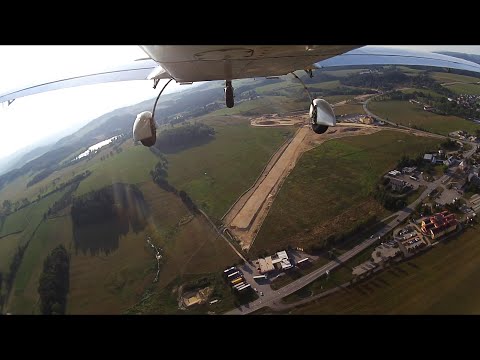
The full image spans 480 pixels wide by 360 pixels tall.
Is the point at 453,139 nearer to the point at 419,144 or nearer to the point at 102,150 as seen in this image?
the point at 419,144

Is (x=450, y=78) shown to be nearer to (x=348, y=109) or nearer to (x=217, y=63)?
(x=348, y=109)

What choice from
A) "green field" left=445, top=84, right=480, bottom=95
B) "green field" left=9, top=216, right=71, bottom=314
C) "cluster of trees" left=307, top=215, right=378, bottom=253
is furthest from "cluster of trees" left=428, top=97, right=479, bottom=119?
"green field" left=9, top=216, right=71, bottom=314

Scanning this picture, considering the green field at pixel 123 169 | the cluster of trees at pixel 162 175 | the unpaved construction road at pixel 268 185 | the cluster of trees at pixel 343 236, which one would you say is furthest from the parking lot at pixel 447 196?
the green field at pixel 123 169

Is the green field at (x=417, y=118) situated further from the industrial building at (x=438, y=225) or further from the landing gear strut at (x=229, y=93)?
the landing gear strut at (x=229, y=93)

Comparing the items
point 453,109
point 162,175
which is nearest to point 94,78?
point 162,175

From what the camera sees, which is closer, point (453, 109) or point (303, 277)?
point (303, 277)

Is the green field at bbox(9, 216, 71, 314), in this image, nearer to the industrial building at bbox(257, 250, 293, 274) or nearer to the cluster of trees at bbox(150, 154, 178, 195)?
the cluster of trees at bbox(150, 154, 178, 195)
